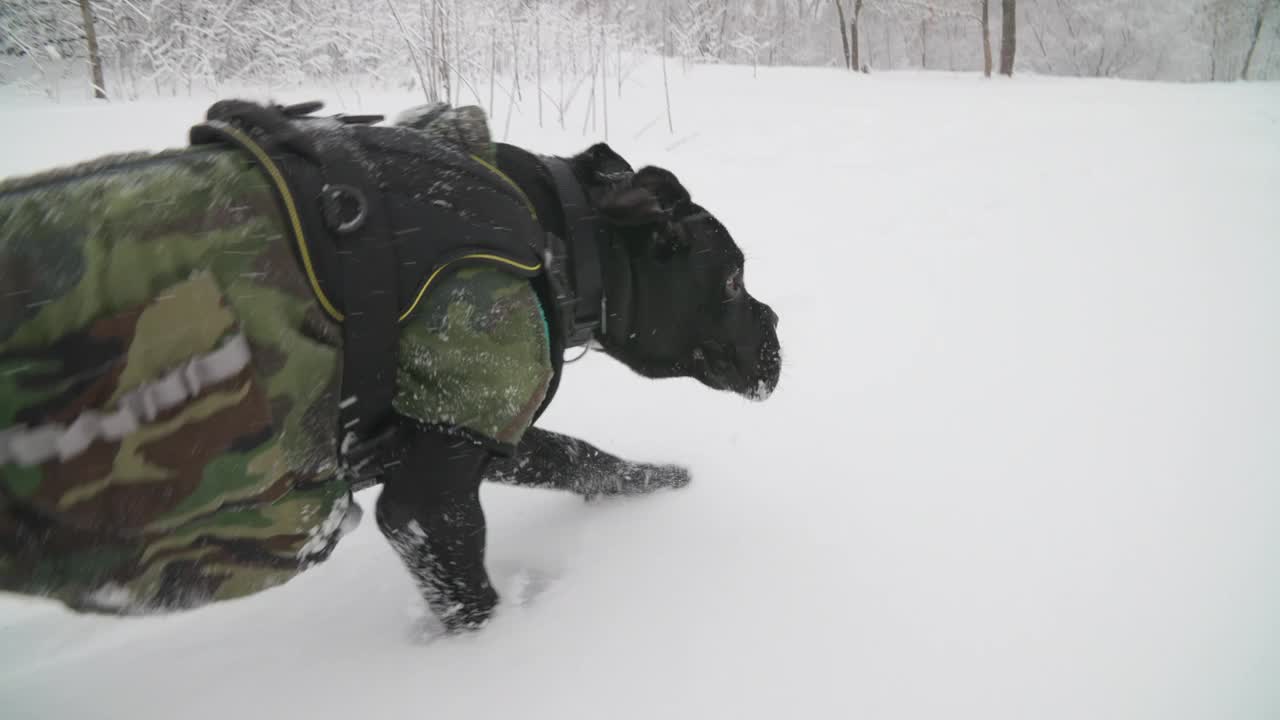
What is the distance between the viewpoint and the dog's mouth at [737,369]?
6.07 feet

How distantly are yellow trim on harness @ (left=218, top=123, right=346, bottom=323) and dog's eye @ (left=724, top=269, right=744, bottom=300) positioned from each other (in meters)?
0.96

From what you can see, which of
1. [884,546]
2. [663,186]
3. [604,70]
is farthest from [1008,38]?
[884,546]

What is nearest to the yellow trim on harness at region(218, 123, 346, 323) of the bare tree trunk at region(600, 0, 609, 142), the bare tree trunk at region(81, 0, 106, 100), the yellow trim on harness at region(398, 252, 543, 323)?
the yellow trim on harness at region(398, 252, 543, 323)

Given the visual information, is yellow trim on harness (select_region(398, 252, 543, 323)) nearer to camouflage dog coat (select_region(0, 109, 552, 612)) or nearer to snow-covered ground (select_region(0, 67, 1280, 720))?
camouflage dog coat (select_region(0, 109, 552, 612))

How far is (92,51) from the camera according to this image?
6344 mm

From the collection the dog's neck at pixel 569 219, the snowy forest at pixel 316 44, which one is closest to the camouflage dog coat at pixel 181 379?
the dog's neck at pixel 569 219

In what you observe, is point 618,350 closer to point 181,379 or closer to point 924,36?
point 181,379

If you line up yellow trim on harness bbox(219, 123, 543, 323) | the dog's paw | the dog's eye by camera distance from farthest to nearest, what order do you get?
the dog's paw < the dog's eye < yellow trim on harness bbox(219, 123, 543, 323)

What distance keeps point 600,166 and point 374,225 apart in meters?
0.63

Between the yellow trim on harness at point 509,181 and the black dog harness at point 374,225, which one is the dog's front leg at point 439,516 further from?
the yellow trim on harness at point 509,181

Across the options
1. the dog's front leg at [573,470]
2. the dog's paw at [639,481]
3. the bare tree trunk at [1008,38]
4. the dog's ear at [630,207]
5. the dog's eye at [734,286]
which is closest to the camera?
the dog's ear at [630,207]

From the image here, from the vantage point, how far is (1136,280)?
310cm

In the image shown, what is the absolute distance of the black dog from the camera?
135 centimetres

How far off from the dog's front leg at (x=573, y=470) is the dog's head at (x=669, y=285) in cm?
30
